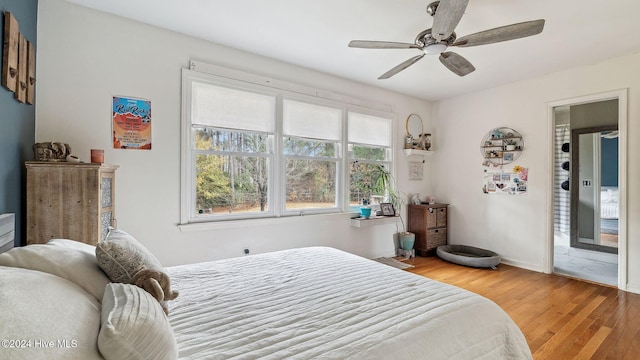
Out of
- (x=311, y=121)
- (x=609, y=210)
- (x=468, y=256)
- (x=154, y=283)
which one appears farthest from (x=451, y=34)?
(x=609, y=210)

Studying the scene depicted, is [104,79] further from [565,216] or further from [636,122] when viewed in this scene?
[565,216]

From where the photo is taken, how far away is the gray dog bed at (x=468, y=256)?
386 cm

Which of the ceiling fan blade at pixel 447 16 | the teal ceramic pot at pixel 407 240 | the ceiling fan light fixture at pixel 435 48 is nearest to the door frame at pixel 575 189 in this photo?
the teal ceramic pot at pixel 407 240

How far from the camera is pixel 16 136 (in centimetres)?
183

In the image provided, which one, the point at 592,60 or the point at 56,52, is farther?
the point at 592,60

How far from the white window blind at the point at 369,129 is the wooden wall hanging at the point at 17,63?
3185mm

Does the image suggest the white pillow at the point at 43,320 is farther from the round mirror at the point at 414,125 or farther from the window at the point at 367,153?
the round mirror at the point at 414,125

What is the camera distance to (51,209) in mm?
1875

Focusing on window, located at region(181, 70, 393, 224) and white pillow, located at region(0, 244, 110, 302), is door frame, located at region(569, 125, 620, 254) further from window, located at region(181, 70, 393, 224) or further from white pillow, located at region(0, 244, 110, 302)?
white pillow, located at region(0, 244, 110, 302)

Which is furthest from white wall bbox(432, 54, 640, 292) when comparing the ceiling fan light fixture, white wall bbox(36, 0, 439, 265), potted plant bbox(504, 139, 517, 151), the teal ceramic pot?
→ white wall bbox(36, 0, 439, 265)

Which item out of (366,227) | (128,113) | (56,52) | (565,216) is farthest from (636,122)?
(56,52)

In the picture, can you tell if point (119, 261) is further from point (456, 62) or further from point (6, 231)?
point (456, 62)

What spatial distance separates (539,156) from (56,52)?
5340mm

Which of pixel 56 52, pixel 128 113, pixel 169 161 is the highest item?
pixel 56 52
